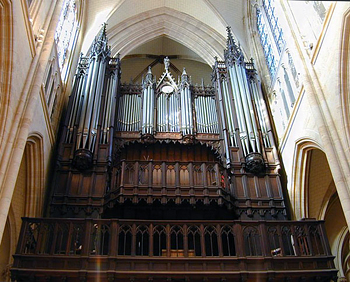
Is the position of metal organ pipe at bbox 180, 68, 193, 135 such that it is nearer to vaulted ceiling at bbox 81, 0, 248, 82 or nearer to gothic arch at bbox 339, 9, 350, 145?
vaulted ceiling at bbox 81, 0, 248, 82

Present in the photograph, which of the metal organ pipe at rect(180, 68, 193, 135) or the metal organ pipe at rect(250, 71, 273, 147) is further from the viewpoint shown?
the metal organ pipe at rect(180, 68, 193, 135)

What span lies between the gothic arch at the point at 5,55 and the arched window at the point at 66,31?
190 inches

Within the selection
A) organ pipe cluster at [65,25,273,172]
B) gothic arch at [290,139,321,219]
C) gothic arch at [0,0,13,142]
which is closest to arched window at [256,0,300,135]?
organ pipe cluster at [65,25,273,172]

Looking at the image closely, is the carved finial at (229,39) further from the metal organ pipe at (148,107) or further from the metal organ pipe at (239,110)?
the metal organ pipe at (148,107)

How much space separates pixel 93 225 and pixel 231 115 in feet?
22.9

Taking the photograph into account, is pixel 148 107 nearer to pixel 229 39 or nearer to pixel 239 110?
pixel 239 110

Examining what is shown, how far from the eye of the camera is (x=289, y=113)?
524 inches

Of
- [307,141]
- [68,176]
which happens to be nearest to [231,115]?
[307,141]

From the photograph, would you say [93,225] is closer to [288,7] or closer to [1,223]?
[1,223]

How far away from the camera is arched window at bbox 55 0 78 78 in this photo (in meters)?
14.3

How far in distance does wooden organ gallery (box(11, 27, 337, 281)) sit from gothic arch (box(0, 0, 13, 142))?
3.23 meters

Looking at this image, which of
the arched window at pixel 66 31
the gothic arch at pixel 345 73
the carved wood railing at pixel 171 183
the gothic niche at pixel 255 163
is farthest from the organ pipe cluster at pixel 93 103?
the gothic arch at pixel 345 73

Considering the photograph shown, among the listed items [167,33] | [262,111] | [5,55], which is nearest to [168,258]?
[5,55]

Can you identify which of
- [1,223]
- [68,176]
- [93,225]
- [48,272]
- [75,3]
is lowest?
[48,272]
